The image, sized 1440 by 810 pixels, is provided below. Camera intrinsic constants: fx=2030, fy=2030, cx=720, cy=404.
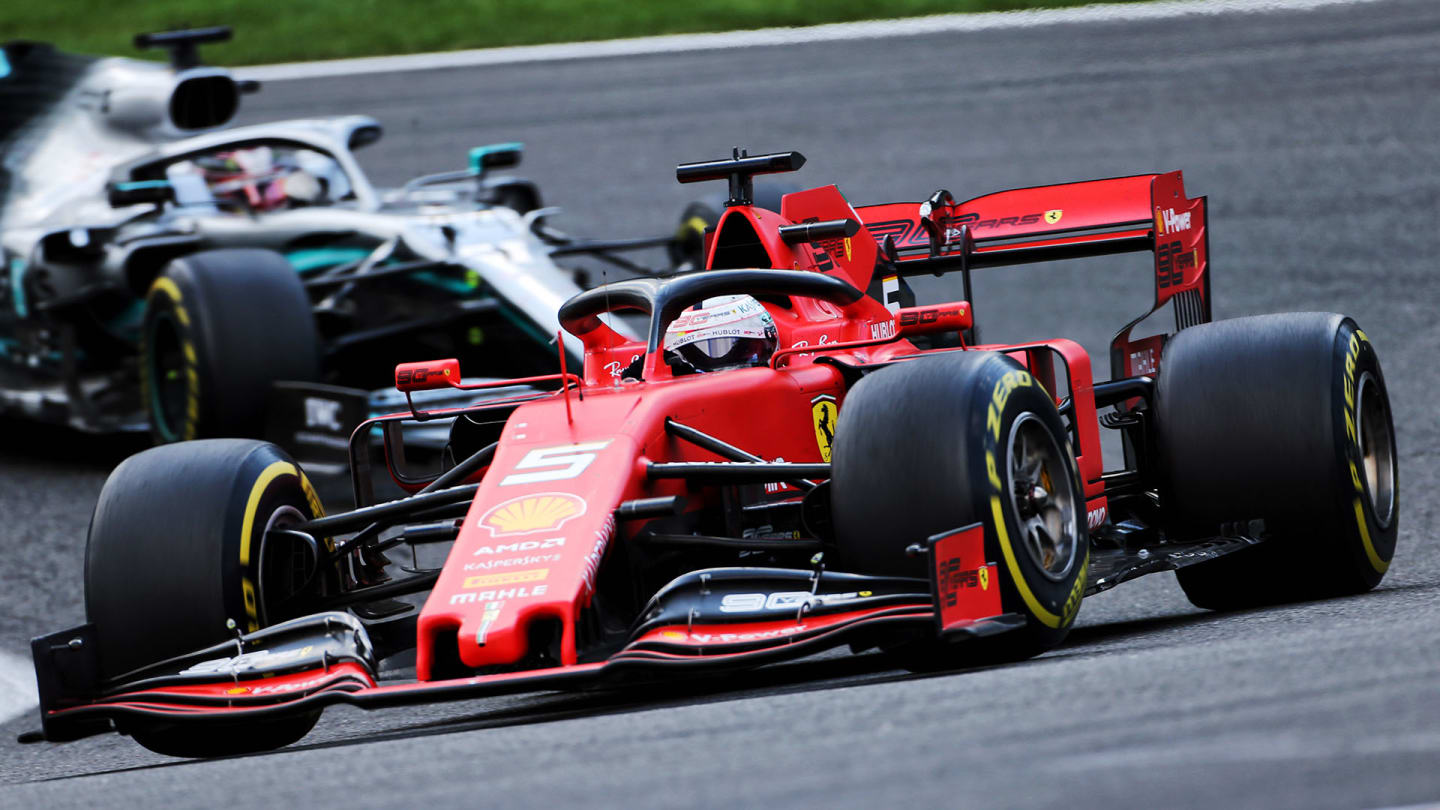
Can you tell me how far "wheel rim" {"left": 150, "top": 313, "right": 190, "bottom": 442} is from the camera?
10.7 m

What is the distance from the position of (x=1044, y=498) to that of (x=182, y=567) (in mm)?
2419

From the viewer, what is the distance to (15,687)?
7762 millimetres

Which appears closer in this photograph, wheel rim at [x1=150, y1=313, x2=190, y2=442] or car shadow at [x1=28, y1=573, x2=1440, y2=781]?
car shadow at [x1=28, y1=573, x2=1440, y2=781]

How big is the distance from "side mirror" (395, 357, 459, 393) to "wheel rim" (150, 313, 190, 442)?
4509 mm

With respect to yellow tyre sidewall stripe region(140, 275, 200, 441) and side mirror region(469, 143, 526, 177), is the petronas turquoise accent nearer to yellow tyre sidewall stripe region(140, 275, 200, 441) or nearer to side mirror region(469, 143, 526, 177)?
yellow tyre sidewall stripe region(140, 275, 200, 441)

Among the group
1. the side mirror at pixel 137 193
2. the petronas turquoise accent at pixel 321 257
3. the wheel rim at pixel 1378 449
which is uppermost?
the side mirror at pixel 137 193

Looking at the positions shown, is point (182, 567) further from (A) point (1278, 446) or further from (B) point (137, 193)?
(B) point (137, 193)

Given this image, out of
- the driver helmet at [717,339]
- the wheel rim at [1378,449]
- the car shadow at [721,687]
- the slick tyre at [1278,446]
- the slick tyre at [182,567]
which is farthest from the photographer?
the wheel rim at [1378,449]

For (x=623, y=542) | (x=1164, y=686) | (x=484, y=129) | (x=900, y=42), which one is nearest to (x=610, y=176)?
(x=484, y=129)

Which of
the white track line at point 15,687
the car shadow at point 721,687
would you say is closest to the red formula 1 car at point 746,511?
the car shadow at point 721,687

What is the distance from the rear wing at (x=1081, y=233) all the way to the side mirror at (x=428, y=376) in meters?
2.07

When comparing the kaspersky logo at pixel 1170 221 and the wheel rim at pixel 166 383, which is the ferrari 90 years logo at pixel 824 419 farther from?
the wheel rim at pixel 166 383

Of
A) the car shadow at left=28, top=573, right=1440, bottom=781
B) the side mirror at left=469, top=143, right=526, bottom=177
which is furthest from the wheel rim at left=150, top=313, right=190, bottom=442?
the car shadow at left=28, top=573, right=1440, bottom=781

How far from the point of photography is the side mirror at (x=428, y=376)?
6.37m
